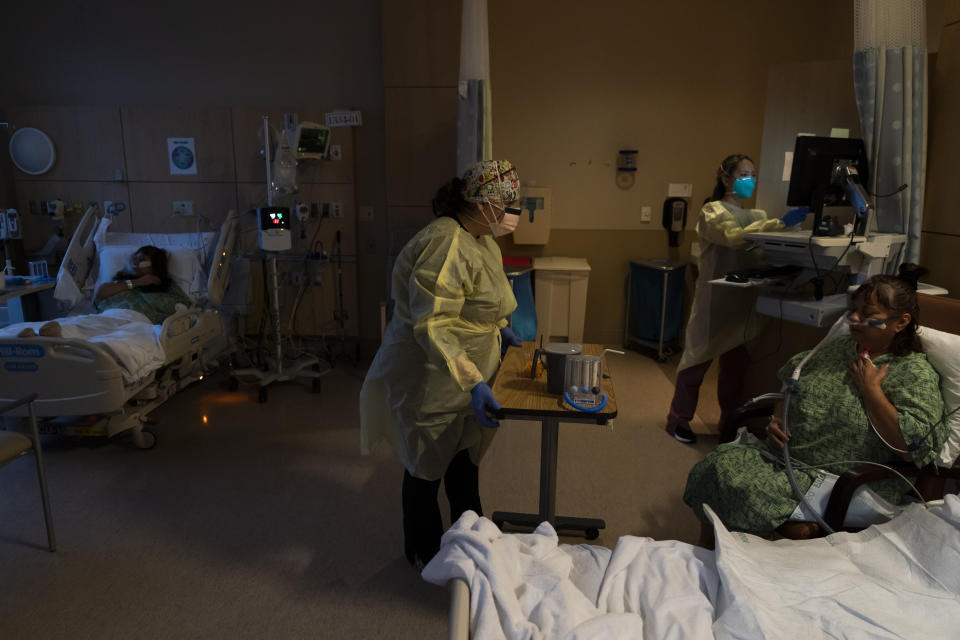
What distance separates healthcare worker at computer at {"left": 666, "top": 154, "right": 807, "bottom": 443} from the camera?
3.22 meters

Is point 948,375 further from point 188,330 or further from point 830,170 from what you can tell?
point 188,330

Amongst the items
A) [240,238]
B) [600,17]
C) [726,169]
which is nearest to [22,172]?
[240,238]

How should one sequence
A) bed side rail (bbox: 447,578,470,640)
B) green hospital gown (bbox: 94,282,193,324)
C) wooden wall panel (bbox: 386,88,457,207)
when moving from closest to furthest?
bed side rail (bbox: 447,578,470,640) < green hospital gown (bbox: 94,282,193,324) < wooden wall panel (bbox: 386,88,457,207)

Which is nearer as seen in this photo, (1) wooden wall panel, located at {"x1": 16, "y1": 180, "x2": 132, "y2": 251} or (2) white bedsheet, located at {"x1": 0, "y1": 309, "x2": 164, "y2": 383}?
(2) white bedsheet, located at {"x1": 0, "y1": 309, "x2": 164, "y2": 383}

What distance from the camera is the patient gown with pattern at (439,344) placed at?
6.37 feet

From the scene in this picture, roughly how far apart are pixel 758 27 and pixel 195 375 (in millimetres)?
4655

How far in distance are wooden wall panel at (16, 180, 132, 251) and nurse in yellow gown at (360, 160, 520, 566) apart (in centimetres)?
363

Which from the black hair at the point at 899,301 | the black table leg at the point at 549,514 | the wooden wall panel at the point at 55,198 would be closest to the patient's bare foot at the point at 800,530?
the black hair at the point at 899,301

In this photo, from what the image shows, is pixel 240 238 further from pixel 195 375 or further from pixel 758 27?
pixel 758 27

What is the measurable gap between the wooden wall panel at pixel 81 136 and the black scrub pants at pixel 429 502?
392 cm

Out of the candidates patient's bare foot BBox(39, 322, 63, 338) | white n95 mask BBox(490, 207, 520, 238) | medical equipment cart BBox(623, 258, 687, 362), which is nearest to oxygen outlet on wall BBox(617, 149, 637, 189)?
medical equipment cart BBox(623, 258, 687, 362)

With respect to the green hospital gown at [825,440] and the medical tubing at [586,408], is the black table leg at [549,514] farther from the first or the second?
the green hospital gown at [825,440]

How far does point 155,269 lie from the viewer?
4023 millimetres

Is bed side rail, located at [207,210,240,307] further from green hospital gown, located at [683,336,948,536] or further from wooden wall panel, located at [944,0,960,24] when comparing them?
wooden wall panel, located at [944,0,960,24]
